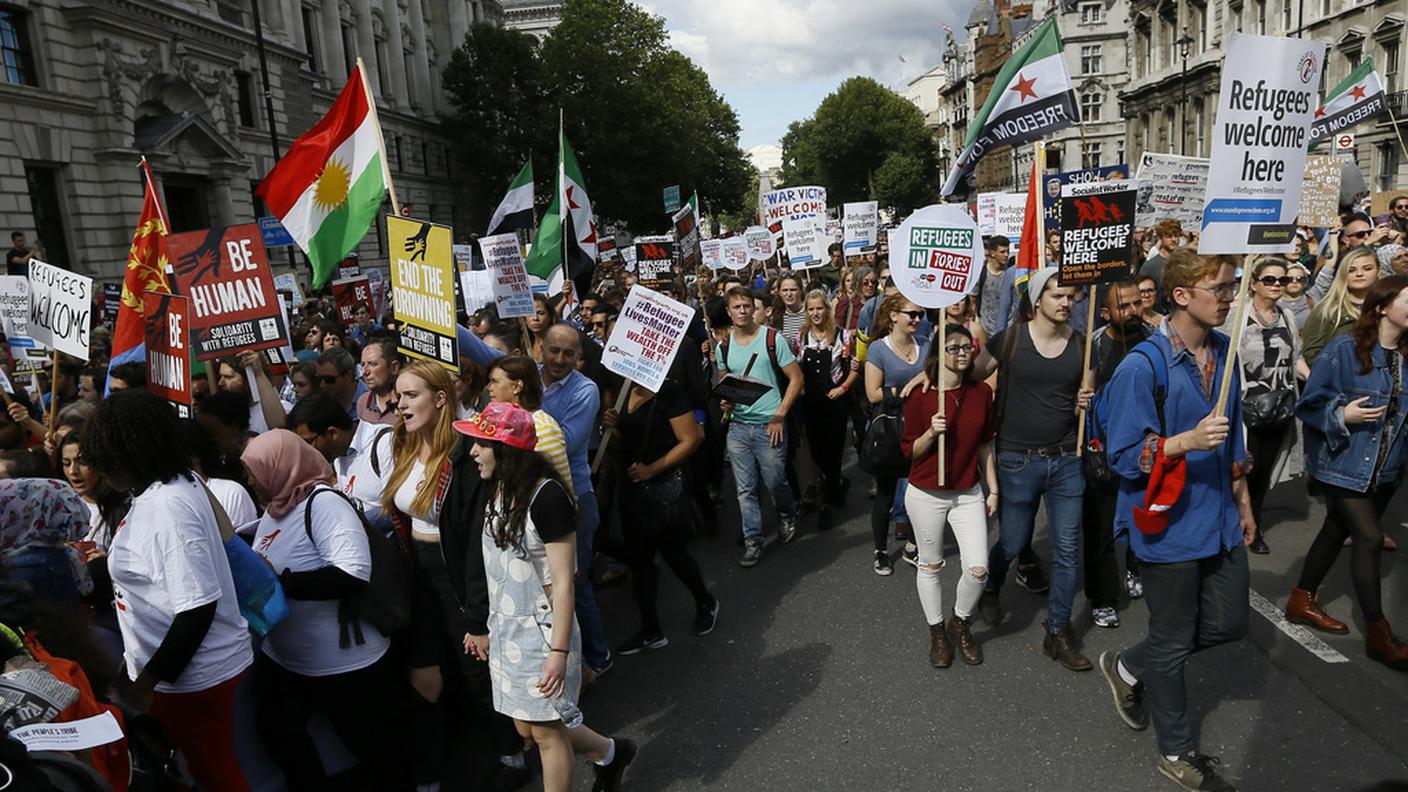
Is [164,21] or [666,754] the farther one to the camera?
[164,21]

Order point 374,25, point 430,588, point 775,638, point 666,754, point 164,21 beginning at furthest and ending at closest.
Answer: point 374,25
point 164,21
point 775,638
point 666,754
point 430,588

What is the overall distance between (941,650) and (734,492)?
3778 mm

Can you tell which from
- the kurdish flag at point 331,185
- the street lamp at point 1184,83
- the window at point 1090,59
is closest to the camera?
the kurdish flag at point 331,185

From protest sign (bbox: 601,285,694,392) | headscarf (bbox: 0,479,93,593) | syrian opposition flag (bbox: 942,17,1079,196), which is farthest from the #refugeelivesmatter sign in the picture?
headscarf (bbox: 0,479,93,593)

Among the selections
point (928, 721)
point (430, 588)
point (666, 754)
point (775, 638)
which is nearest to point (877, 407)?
point (775, 638)

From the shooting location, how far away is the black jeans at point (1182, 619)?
131 inches

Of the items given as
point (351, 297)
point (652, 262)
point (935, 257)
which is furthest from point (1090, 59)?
point (935, 257)

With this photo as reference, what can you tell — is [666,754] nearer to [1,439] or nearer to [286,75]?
[1,439]

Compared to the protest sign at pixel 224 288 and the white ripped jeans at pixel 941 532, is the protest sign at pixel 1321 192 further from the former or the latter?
the protest sign at pixel 224 288

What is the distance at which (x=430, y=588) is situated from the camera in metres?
3.70

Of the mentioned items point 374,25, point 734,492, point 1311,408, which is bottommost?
point 734,492

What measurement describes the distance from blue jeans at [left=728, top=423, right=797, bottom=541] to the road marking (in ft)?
9.52

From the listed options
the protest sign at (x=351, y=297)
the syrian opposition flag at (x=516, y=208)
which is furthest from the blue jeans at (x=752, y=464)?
the protest sign at (x=351, y=297)

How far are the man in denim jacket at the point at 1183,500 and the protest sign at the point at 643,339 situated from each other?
2.40 metres
